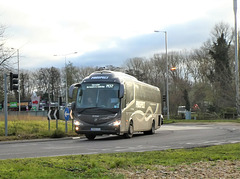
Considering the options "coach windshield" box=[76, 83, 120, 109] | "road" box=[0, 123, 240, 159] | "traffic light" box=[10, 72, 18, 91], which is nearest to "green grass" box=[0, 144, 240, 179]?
"road" box=[0, 123, 240, 159]

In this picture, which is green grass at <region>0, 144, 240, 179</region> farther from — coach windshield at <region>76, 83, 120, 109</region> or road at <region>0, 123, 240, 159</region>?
coach windshield at <region>76, 83, 120, 109</region>

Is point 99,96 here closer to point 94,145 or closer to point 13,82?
point 94,145

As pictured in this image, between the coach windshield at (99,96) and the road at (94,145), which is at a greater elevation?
the coach windshield at (99,96)

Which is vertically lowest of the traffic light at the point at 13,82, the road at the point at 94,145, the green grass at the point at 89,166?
the road at the point at 94,145

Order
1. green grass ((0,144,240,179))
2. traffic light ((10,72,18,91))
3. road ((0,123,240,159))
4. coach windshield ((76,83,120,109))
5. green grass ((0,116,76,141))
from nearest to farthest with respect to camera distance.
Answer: green grass ((0,144,240,179)) → road ((0,123,240,159)) → coach windshield ((76,83,120,109)) → traffic light ((10,72,18,91)) → green grass ((0,116,76,141))

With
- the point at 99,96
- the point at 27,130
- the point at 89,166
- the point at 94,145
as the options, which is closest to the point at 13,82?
the point at 27,130

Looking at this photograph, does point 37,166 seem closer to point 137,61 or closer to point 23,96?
point 137,61

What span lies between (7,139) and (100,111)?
5.19m

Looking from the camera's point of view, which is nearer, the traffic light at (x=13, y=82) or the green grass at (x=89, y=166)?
the green grass at (x=89, y=166)

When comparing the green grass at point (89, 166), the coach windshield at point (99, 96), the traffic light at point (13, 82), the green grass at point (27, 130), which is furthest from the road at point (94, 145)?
the green grass at point (89, 166)

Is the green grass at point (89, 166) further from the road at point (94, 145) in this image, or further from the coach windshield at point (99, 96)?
the coach windshield at point (99, 96)

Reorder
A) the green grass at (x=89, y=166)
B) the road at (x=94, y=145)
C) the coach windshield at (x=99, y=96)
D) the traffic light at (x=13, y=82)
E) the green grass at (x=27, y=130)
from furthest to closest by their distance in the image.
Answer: the green grass at (x=27, y=130) → the traffic light at (x=13, y=82) → the coach windshield at (x=99, y=96) → the road at (x=94, y=145) → the green grass at (x=89, y=166)

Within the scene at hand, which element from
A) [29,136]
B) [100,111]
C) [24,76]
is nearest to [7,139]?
[29,136]

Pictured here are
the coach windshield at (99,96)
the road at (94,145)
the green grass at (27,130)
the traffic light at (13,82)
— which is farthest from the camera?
the green grass at (27,130)
